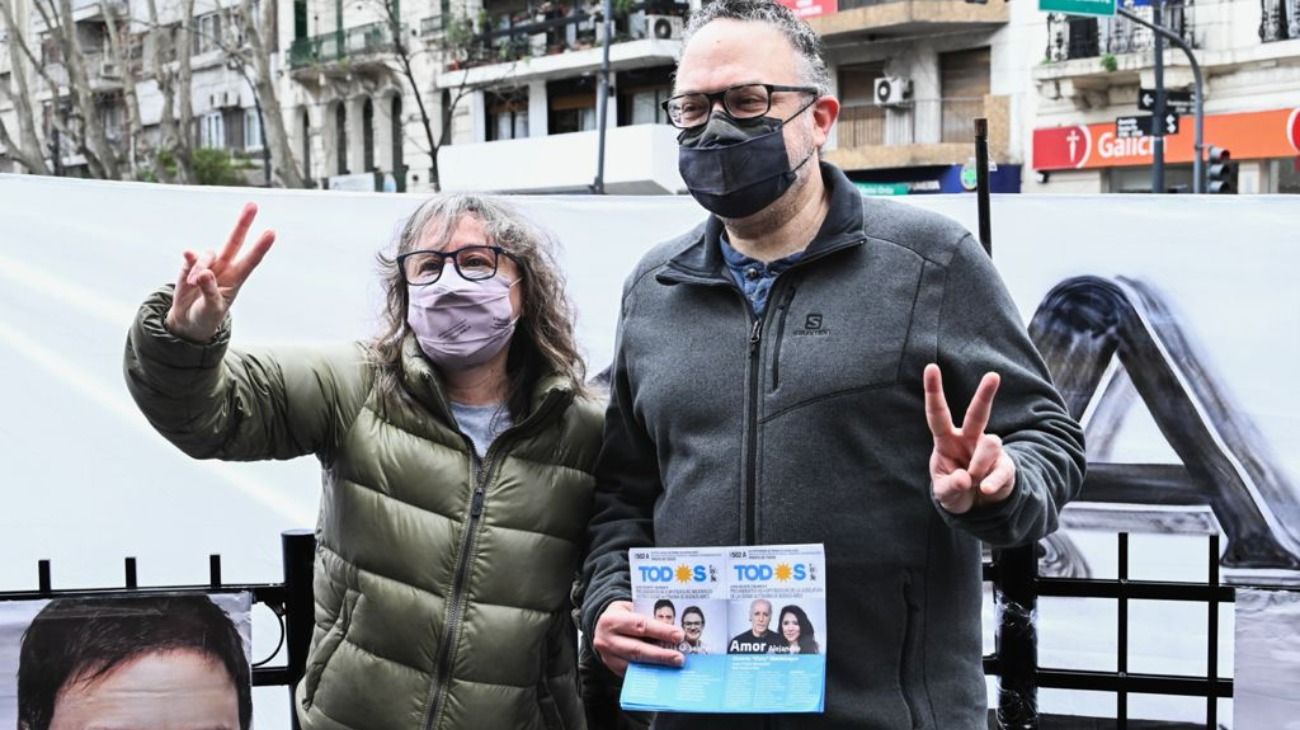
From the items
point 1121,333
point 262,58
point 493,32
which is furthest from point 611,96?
point 1121,333

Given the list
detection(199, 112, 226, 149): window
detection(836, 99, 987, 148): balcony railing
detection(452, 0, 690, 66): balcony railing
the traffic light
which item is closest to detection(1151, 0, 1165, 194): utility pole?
the traffic light

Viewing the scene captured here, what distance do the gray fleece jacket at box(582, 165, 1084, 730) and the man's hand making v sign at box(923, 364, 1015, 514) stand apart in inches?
7.4

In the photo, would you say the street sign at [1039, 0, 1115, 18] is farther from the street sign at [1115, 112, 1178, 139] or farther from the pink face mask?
the pink face mask

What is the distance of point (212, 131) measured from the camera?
4759 cm

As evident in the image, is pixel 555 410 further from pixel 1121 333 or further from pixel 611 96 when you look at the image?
pixel 611 96

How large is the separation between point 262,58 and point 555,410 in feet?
78.9

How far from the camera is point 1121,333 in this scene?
154 inches

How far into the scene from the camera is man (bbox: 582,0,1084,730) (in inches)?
86.8

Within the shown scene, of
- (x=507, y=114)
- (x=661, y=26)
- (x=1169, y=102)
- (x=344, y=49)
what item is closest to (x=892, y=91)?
(x=661, y=26)

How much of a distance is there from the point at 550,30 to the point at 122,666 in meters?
33.7

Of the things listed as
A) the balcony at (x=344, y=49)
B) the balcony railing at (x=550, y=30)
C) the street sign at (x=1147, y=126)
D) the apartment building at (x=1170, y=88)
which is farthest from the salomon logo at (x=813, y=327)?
the balcony at (x=344, y=49)

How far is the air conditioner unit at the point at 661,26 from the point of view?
32.7 m

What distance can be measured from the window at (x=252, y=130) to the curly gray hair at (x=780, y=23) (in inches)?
1780

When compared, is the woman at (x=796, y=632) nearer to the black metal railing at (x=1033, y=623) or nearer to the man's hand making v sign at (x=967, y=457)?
the man's hand making v sign at (x=967, y=457)
